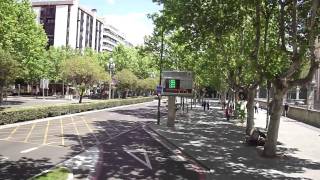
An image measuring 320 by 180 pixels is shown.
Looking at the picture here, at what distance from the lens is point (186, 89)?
3625cm

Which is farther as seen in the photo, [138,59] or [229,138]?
[138,59]

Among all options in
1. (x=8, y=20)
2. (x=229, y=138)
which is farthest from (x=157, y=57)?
(x=229, y=138)

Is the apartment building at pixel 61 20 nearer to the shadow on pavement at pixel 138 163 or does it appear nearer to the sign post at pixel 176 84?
the sign post at pixel 176 84

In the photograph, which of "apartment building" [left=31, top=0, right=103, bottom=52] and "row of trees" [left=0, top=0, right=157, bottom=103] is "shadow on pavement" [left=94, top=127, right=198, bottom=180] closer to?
"row of trees" [left=0, top=0, right=157, bottom=103]

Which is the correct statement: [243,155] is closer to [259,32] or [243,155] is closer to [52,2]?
[259,32]

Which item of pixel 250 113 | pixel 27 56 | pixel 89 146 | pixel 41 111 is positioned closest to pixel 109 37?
pixel 27 56

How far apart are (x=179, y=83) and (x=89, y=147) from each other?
1504cm

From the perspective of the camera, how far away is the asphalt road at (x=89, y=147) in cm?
1638

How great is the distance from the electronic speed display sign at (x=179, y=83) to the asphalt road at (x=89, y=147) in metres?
5.89

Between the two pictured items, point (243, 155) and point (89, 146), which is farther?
point (89, 146)

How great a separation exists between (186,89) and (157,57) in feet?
91.9

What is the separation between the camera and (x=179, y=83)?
119 feet

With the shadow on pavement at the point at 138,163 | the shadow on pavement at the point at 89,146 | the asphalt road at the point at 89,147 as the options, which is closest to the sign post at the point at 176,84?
the shadow on pavement at the point at 89,146

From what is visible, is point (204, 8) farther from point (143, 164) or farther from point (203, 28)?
point (143, 164)
